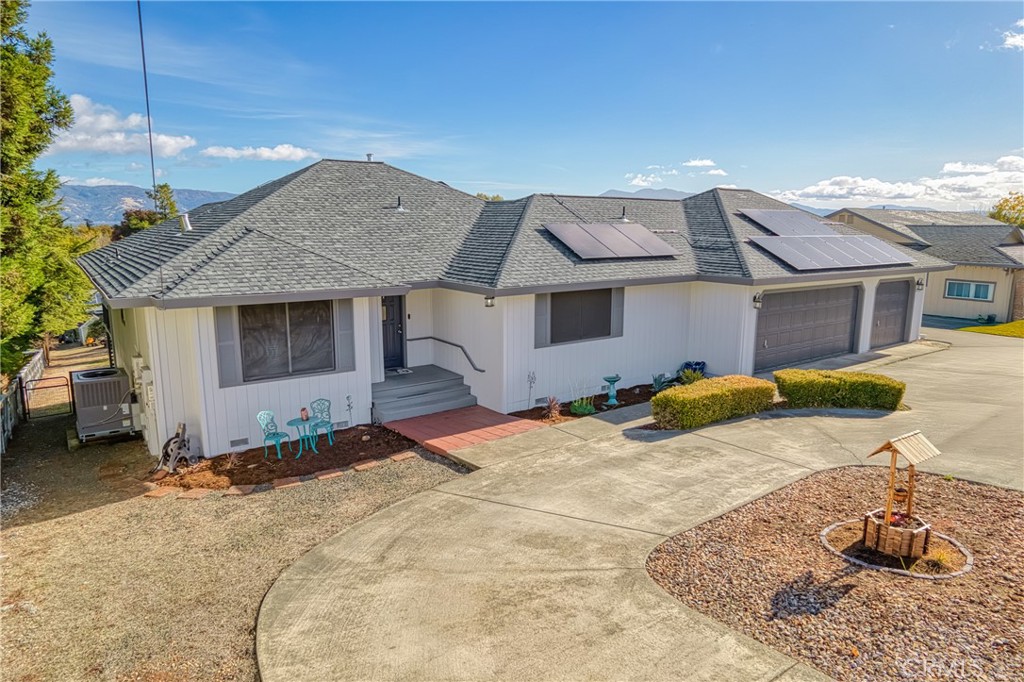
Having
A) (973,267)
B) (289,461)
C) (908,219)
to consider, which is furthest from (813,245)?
(908,219)

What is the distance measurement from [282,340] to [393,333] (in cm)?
341

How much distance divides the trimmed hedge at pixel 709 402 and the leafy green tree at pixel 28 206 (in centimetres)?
1581

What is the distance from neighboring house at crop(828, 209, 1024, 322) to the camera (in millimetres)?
25078

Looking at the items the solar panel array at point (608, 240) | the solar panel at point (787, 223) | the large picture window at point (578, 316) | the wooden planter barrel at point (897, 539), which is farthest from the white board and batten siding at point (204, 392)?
the solar panel at point (787, 223)

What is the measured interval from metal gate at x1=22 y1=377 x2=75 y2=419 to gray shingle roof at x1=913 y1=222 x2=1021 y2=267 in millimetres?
33220

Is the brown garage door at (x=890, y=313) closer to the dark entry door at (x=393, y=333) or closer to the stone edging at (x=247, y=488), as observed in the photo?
the dark entry door at (x=393, y=333)

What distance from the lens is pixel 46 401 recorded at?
15891 millimetres

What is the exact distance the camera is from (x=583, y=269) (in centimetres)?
1284

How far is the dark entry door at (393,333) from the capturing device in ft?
43.4

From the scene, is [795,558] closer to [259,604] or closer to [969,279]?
[259,604]

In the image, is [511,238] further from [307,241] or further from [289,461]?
[289,461]

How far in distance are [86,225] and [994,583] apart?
52.6 metres

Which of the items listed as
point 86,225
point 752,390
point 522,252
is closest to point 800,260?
point 752,390

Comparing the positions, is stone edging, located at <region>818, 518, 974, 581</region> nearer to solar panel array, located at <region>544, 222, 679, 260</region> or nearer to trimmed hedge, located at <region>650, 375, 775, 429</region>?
trimmed hedge, located at <region>650, 375, 775, 429</region>
